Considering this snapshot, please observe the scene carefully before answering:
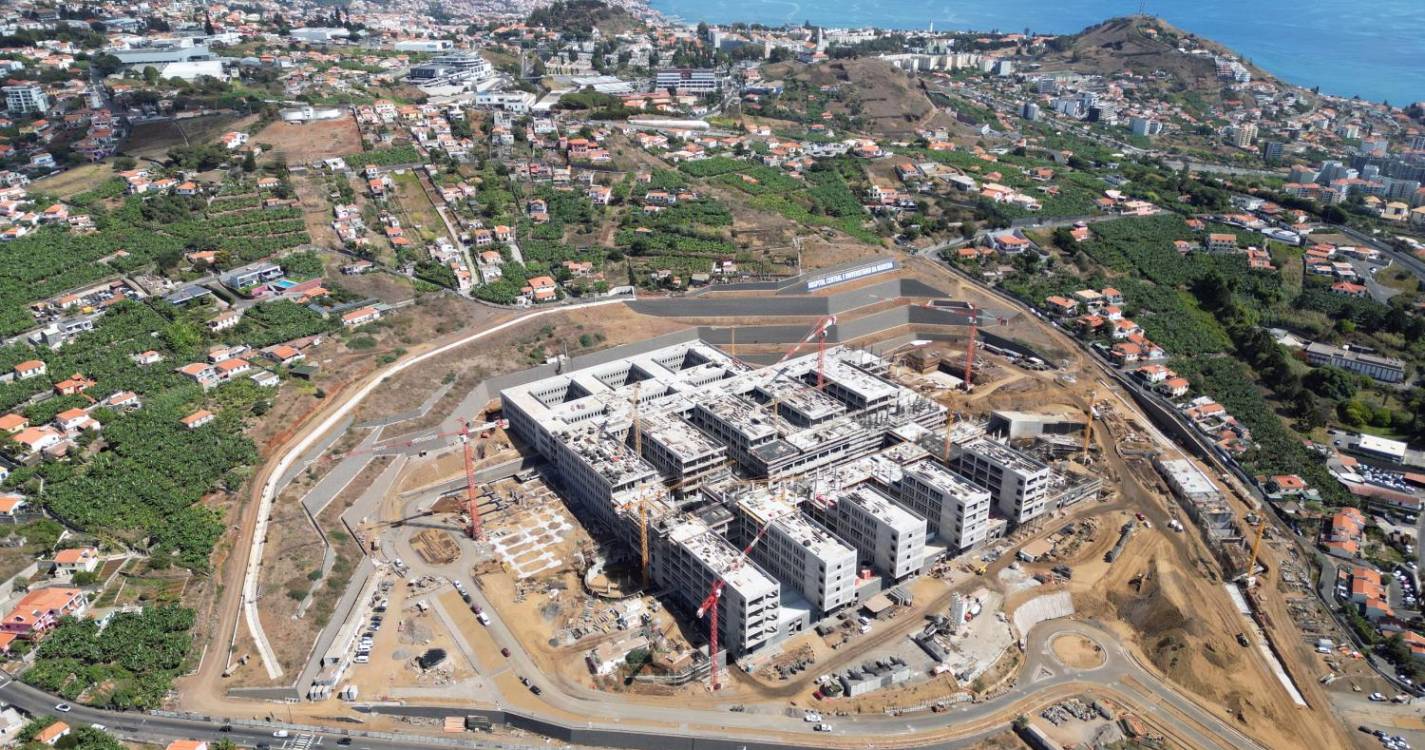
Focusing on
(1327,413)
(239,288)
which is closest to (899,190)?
(1327,413)

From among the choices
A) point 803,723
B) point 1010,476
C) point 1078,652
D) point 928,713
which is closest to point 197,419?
point 803,723

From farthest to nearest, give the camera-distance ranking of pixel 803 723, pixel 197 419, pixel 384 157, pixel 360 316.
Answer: pixel 384 157
pixel 360 316
pixel 197 419
pixel 803 723

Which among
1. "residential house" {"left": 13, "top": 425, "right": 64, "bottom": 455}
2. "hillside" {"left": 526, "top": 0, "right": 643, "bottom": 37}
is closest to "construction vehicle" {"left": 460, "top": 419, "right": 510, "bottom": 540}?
"residential house" {"left": 13, "top": 425, "right": 64, "bottom": 455}

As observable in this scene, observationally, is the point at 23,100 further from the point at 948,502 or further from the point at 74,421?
the point at 948,502

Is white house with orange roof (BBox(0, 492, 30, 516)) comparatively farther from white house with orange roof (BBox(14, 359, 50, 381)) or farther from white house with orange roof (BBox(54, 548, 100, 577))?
white house with orange roof (BBox(14, 359, 50, 381))

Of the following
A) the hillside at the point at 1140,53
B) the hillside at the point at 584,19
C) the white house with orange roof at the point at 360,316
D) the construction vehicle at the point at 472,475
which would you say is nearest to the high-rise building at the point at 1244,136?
the hillside at the point at 1140,53

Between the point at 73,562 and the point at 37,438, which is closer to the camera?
the point at 73,562
